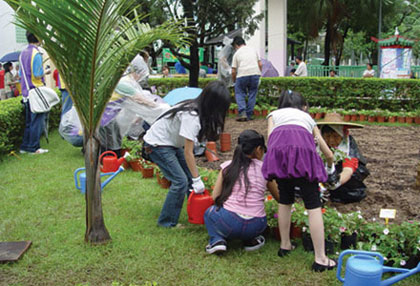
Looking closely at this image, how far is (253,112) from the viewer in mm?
11008

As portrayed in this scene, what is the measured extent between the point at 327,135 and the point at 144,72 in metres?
4.65

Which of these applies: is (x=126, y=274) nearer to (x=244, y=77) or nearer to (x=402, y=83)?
(x=244, y=77)

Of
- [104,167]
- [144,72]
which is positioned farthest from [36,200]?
[144,72]

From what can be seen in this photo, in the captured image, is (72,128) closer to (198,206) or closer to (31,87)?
(31,87)

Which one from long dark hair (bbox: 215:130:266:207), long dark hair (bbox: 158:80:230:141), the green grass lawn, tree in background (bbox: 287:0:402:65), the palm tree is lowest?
the green grass lawn

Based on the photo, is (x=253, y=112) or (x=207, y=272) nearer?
(x=207, y=272)

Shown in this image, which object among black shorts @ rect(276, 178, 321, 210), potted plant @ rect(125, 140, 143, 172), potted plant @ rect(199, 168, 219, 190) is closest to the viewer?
black shorts @ rect(276, 178, 321, 210)

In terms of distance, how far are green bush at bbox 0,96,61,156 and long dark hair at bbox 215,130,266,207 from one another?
457 centimetres

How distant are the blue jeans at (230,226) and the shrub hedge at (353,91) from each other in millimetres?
8279

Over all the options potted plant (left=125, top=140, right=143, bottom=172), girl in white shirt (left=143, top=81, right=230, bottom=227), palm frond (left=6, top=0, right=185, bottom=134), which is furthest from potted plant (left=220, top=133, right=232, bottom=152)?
palm frond (left=6, top=0, right=185, bottom=134)

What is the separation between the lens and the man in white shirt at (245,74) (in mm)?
9969

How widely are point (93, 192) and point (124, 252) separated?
0.56 m

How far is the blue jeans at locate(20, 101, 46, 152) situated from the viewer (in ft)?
24.3

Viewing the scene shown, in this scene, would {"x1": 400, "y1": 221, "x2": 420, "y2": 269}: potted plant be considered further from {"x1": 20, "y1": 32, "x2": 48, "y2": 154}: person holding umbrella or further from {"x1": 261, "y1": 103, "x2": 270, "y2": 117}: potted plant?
{"x1": 261, "y1": 103, "x2": 270, "y2": 117}: potted plant
